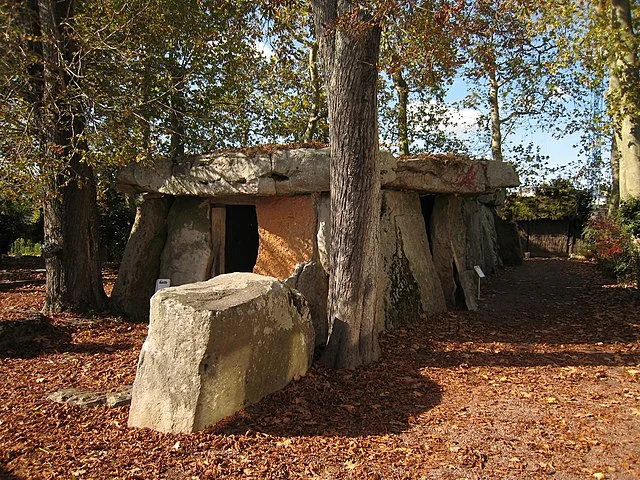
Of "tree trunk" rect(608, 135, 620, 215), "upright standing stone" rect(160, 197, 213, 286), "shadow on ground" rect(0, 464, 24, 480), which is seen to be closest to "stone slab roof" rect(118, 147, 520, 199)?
"upright standing stone" rect(160, 197, 213, 286)

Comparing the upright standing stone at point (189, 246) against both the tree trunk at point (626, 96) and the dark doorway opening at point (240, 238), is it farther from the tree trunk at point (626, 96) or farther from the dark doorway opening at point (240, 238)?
the tree trunk at point (626, 96)

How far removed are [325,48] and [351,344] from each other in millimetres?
3109

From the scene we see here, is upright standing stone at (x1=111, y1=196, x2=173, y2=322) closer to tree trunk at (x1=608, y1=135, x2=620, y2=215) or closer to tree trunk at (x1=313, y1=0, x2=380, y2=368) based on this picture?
tree trunk at (x1=313, y1=0, x2=380, y2=368)

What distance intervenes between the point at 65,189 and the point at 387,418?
5884mm

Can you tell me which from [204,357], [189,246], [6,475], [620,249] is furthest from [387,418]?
[620,249]

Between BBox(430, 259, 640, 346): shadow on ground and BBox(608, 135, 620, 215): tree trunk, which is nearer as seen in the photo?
BBox(430, 259, 640, 346): shadow on ground

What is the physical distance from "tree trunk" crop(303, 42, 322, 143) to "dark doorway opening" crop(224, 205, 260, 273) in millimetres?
2203

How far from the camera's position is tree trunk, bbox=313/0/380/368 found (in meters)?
5.54

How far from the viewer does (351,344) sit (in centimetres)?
572

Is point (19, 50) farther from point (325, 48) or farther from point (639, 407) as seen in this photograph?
point (639, 407)

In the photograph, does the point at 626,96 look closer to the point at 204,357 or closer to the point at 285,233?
the point at 285,233

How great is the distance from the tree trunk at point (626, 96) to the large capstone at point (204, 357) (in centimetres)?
861

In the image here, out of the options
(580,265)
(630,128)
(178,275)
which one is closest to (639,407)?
(178,275)

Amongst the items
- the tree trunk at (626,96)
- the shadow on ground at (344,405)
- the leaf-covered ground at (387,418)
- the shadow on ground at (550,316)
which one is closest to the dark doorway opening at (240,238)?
the leaf-covered ground at (387,418)
